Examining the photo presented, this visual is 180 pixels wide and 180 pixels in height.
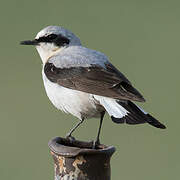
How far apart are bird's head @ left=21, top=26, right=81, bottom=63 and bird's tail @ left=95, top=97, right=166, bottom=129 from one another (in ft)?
4.29

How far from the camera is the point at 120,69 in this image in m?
11.1

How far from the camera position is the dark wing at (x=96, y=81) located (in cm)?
499

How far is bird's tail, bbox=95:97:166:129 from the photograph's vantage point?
460 cm

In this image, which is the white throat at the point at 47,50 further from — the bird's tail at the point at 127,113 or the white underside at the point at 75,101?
the bird's tail at the point at 127,113

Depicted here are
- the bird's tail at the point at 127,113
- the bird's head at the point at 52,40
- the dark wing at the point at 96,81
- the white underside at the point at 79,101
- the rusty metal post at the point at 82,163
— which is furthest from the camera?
the bird's head at the point at 52,40

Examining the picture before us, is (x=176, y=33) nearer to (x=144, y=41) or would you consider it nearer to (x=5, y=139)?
(x=144, y=41)

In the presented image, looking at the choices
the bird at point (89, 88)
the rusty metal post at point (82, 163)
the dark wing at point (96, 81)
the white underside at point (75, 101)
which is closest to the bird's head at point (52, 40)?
the bird at point (89, 88)

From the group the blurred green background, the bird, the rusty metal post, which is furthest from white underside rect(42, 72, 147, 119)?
the blurred green background

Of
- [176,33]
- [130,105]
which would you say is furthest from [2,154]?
[176,33]

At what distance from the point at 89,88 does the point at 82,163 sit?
4.61 feet

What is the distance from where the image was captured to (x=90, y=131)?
8891mm

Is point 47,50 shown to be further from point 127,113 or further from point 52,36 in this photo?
point 127,113

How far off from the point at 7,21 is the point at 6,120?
4133mm

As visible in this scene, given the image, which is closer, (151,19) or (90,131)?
(90,131)
